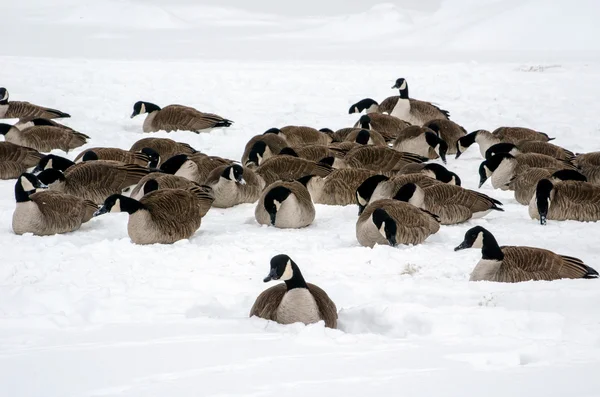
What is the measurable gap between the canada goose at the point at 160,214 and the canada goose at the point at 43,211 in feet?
1.27

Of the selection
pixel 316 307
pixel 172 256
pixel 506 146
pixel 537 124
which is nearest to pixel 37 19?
pixel 537 124

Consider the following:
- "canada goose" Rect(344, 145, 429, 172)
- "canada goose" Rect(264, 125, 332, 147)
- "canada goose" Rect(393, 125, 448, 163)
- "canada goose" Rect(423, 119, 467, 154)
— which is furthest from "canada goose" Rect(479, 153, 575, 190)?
"canada goose" Rect(264, 125, 332, 147)

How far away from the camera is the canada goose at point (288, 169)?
41.1 ft

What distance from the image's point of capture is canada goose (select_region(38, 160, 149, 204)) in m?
11.3

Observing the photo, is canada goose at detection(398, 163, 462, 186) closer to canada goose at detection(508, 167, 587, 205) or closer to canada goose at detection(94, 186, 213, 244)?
canada goose at detection(508, 167, 587, 205)

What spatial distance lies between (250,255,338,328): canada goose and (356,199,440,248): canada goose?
103 inches

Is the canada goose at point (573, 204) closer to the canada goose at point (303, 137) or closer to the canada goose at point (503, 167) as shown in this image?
the canada goose at point (503, 167)

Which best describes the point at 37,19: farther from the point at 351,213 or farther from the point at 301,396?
the point at 301,396

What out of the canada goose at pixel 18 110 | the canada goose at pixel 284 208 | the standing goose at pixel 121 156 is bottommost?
the canada goose at pixel 284 208

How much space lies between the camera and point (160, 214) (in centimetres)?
952

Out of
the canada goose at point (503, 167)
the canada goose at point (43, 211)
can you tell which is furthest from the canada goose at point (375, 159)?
the canada goose at point (43, 211)

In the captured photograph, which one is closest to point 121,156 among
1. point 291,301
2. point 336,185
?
point 336,185

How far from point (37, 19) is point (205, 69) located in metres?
22.2

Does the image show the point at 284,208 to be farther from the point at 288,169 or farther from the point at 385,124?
the point at 385,124
